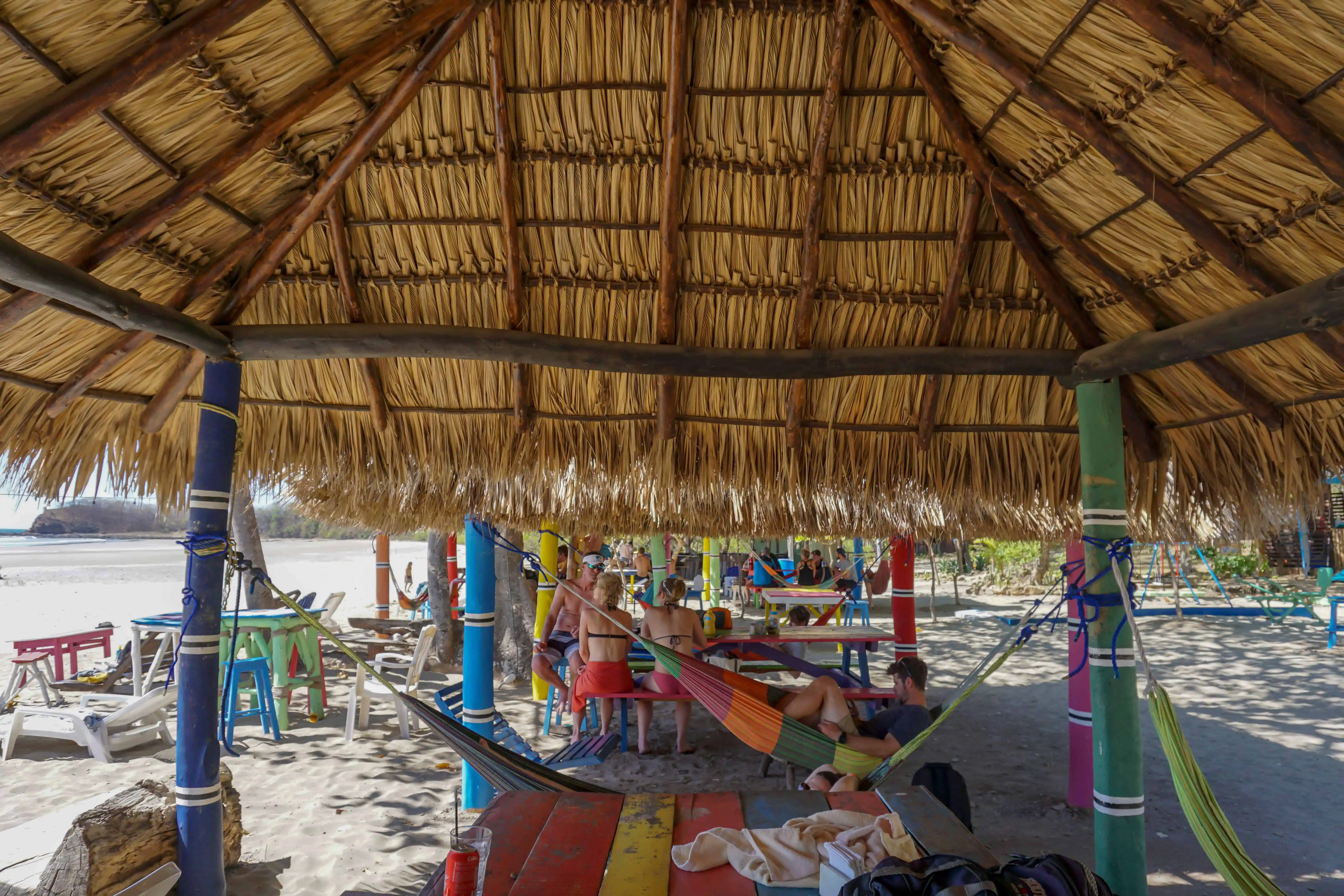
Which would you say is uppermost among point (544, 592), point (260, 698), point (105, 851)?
point (544, 592)

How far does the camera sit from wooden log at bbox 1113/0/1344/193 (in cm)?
184

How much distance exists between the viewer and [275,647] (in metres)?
5.68

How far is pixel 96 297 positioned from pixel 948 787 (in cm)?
331

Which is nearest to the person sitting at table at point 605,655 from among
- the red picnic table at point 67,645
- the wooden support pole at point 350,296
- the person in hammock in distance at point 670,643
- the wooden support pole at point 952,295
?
the person in hammock in distance at point 670,643

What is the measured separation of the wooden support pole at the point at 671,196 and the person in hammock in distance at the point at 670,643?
6.05 feet

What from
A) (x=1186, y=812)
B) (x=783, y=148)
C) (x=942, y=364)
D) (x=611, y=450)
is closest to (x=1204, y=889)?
(x=1186, y=812)

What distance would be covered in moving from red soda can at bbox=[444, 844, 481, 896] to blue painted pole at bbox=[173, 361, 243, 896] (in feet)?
5.62

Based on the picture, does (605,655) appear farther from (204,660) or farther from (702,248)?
(702,248)

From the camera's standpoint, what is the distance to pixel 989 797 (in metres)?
4.31

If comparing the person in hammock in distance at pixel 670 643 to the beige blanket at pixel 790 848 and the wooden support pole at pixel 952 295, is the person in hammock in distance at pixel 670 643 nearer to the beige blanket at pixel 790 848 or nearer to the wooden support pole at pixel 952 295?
the wooden support pole at pixel 952 295

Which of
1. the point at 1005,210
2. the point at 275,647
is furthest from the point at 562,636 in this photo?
the point at 1005,210

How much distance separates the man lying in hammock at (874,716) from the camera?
385cm

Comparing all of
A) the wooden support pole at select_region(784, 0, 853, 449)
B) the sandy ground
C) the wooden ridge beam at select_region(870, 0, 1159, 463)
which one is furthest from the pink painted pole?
the wooden support pole at select_region(784, 0, 853, 449)

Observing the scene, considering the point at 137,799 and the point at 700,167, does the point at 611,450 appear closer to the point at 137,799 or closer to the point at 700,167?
the point at 700,167
